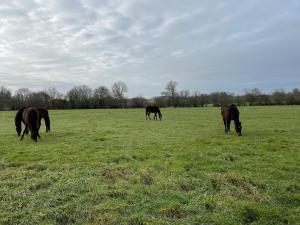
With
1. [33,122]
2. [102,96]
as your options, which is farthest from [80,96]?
[33,122]

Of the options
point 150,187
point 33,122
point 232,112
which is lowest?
point 150,187

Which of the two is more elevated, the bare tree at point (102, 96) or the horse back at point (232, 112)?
the bare tree at point (102, 96)

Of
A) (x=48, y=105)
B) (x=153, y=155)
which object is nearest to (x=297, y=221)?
(x=153, y=155)

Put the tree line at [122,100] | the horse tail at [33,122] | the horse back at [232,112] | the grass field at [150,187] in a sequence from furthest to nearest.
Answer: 1. the tree line at [122,100]
2. the horse back at [232,112]
3. the horse tail at [33,122]
4. the grass field at [150,187]

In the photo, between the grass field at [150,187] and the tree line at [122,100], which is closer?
the grass field at [150,187]

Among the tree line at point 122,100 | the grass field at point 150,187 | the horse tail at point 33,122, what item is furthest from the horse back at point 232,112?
the tree line at point 122,100

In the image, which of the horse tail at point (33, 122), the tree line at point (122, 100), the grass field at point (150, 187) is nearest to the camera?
the grass field at point (150, 187)

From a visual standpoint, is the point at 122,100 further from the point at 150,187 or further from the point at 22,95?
the point at 150,187

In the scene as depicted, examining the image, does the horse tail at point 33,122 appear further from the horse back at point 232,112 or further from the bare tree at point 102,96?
the bare tree at point 102,96

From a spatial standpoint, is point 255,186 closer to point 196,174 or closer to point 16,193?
point 196,174

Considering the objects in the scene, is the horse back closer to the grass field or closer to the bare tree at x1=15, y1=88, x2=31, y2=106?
the grass field

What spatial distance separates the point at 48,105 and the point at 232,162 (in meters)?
76.3

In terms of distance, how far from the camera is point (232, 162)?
31.7 feet

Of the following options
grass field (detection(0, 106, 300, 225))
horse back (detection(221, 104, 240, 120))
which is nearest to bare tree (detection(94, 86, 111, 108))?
horse back (detection(221, 104, 240, 120))
